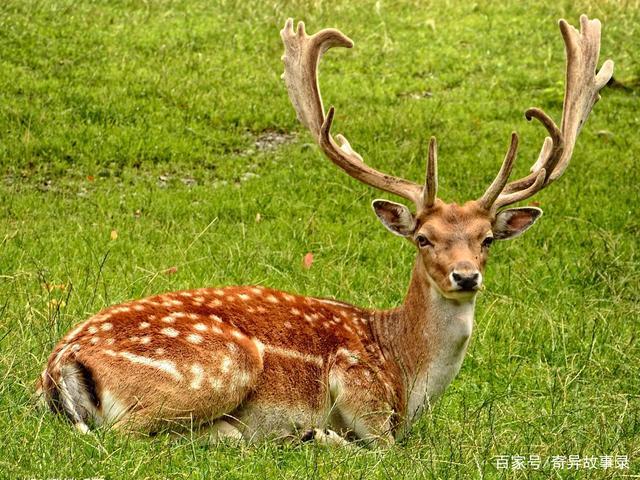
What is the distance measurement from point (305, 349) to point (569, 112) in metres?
2.18

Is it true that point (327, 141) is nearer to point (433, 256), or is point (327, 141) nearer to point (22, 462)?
point (433, 256)

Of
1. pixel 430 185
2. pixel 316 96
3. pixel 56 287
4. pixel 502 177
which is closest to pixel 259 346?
pixel 430 185

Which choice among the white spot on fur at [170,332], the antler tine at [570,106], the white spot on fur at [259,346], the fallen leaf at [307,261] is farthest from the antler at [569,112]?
the fallen leaf at [307,261]

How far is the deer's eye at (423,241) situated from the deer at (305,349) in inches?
0.4

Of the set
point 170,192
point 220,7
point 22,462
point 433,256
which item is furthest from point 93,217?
point 220,7

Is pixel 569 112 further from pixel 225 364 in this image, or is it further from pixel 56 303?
pixel 56 303

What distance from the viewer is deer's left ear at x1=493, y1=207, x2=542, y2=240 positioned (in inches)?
251

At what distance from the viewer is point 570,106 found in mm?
7066

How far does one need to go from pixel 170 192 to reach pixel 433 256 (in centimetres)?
527

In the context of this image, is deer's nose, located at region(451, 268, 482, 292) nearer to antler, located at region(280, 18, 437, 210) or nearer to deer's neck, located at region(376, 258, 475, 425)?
deer's neck, located at region(376, 258, 475, 425)

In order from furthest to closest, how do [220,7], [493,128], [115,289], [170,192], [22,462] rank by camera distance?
[220,7]
[493,128]
[170,192]
[115,289]
[22,462]

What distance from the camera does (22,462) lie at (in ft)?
16.0

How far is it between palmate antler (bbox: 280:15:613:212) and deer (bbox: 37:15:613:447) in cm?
2

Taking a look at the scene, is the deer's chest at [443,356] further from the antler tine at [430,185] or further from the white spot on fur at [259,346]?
the white spot on fur at [259,346]
